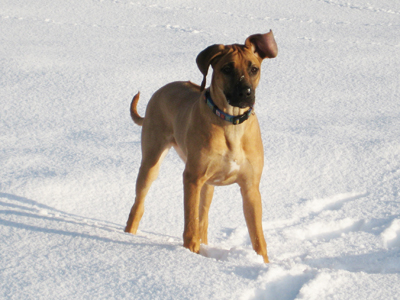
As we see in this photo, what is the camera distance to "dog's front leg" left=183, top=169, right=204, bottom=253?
2.82 m

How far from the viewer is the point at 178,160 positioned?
4512mm

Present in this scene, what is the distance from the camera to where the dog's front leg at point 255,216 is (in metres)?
2.92

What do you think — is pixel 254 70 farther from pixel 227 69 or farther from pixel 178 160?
pixel 178 160

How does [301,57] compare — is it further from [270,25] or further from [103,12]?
[103,12]

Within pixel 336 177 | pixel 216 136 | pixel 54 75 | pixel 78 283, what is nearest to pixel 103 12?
pixel 54 75

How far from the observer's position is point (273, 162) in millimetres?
4328

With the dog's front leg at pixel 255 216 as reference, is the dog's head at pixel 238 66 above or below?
above

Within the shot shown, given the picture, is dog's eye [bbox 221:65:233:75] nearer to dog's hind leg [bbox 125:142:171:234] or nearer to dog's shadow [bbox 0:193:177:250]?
dog's hind leg [bbox 125:142:171:234]

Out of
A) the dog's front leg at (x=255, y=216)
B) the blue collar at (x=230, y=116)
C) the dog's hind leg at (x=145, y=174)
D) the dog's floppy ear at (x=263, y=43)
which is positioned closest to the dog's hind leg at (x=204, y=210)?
the dog's hind leg at (x=145, y=174)

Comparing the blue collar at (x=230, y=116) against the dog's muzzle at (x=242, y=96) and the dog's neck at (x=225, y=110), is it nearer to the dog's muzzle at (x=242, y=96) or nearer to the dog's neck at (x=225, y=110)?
the dog's neck at (x=225, y=110)

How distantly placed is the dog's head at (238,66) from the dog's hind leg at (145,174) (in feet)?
2.59

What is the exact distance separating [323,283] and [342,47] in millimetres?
5324

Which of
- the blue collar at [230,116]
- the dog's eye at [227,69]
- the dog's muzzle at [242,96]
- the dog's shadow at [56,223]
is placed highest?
the dog's eye at [227,69]

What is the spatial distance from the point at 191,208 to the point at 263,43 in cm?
103
